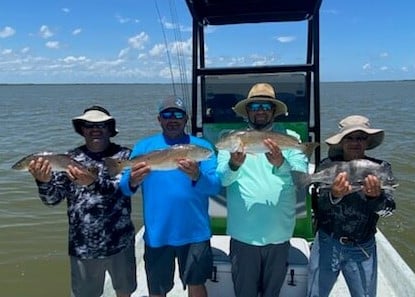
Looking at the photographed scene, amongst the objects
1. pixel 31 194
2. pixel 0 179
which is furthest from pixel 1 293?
pixel 0 179

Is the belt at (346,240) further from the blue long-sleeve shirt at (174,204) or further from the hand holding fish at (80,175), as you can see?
the hand holding fish at (80,175)

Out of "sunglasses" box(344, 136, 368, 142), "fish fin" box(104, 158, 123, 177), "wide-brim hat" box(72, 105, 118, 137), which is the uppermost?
"wide-brim hat" box(72, 105, 118, 137)

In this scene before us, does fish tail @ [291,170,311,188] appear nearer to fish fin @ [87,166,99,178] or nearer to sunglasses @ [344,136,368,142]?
sunglasses @ [344,136,368,142]

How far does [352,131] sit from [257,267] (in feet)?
4.37

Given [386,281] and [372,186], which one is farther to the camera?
[386,281]

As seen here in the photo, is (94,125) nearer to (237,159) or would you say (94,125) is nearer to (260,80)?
(237,159)

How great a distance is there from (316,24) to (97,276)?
353 centimetres

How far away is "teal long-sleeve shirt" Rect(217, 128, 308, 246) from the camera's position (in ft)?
12.1

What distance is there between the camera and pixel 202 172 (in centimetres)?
375

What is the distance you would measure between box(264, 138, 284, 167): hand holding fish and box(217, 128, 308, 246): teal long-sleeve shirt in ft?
0.28

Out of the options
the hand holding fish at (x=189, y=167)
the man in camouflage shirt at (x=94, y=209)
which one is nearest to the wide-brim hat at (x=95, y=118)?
the man in camouflage shirt at (x=94, y=209)

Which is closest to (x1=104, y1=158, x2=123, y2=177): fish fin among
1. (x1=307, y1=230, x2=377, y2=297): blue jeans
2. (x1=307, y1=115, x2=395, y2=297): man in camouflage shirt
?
(x1=307, y1=115, x2=395, y2=297): man in camouflage shirt

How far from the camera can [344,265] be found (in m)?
3.68

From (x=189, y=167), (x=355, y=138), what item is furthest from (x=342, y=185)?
(x=189, y=167)
